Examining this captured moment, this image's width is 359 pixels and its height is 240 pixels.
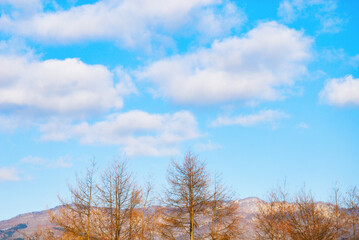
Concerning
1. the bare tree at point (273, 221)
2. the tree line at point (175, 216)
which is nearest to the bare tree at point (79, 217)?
the tree line at point (175, 216)

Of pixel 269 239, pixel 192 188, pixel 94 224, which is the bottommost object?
pixel 269 239

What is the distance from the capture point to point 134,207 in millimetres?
26609

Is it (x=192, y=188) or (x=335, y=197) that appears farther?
(x=335, y=197)

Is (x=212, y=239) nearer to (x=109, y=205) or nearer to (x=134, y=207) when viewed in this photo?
(x=134, y=207)

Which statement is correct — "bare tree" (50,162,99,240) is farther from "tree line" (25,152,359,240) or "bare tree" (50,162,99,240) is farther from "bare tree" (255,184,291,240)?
"bare tree" (255,184,291,240)

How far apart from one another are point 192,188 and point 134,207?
17.4 ft

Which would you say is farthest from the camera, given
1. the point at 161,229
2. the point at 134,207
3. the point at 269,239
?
the point at 269,239

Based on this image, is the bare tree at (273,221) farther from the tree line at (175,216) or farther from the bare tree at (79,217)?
the bare tree at (79,217)

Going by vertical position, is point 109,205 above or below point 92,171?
below

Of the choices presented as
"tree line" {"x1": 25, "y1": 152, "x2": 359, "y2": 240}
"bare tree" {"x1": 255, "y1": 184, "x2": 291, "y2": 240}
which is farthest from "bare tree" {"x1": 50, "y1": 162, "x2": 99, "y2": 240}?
"bare tree" {"x1": 255, "y1": 184, "x2": 291, "y2": 240}

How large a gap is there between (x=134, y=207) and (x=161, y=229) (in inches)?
144

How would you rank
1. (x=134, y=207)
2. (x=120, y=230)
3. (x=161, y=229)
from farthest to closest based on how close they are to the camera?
(x=161, y=229) < (x=134, y=207) < (x=120, y=230)

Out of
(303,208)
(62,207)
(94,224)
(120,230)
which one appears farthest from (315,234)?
(62,207)

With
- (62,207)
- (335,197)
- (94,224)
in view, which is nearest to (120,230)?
(94,224)
